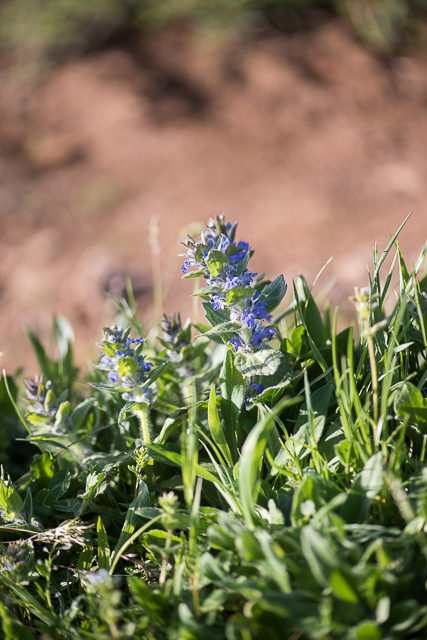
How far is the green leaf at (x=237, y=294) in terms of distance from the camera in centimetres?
119

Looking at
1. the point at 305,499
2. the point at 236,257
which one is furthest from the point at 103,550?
the point at 236,257

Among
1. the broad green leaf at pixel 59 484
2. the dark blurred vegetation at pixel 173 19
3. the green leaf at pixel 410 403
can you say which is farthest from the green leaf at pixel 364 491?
the dark blurred vegetation at pixel 173 19

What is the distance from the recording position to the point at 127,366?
127 cm

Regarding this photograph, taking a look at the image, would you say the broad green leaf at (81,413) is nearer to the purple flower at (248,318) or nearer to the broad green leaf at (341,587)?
the purple flower at (248,318)

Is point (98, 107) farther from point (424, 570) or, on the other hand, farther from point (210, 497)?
point (424, 570)

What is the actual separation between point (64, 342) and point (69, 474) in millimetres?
681

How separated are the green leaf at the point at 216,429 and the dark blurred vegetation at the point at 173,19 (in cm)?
592

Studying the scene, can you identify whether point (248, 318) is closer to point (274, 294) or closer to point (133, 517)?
point (274, 294)

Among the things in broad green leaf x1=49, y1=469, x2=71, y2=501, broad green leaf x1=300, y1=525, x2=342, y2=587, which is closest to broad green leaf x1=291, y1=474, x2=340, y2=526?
broad green leaf x1=300, y1=525, x2=342, y2=587

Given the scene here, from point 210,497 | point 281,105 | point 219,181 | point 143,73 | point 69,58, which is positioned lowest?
point 210,497

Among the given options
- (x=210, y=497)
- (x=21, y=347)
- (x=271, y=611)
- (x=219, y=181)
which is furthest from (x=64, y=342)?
(x=219, y=181)

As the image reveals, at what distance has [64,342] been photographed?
1999 millimetres

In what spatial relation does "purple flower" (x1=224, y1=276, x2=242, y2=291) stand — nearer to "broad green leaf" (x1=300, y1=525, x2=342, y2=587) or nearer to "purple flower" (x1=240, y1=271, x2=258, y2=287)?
"purple flower" (x1=240, y1=271, x2=258, y2=287)

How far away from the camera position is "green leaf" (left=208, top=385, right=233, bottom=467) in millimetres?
1203
